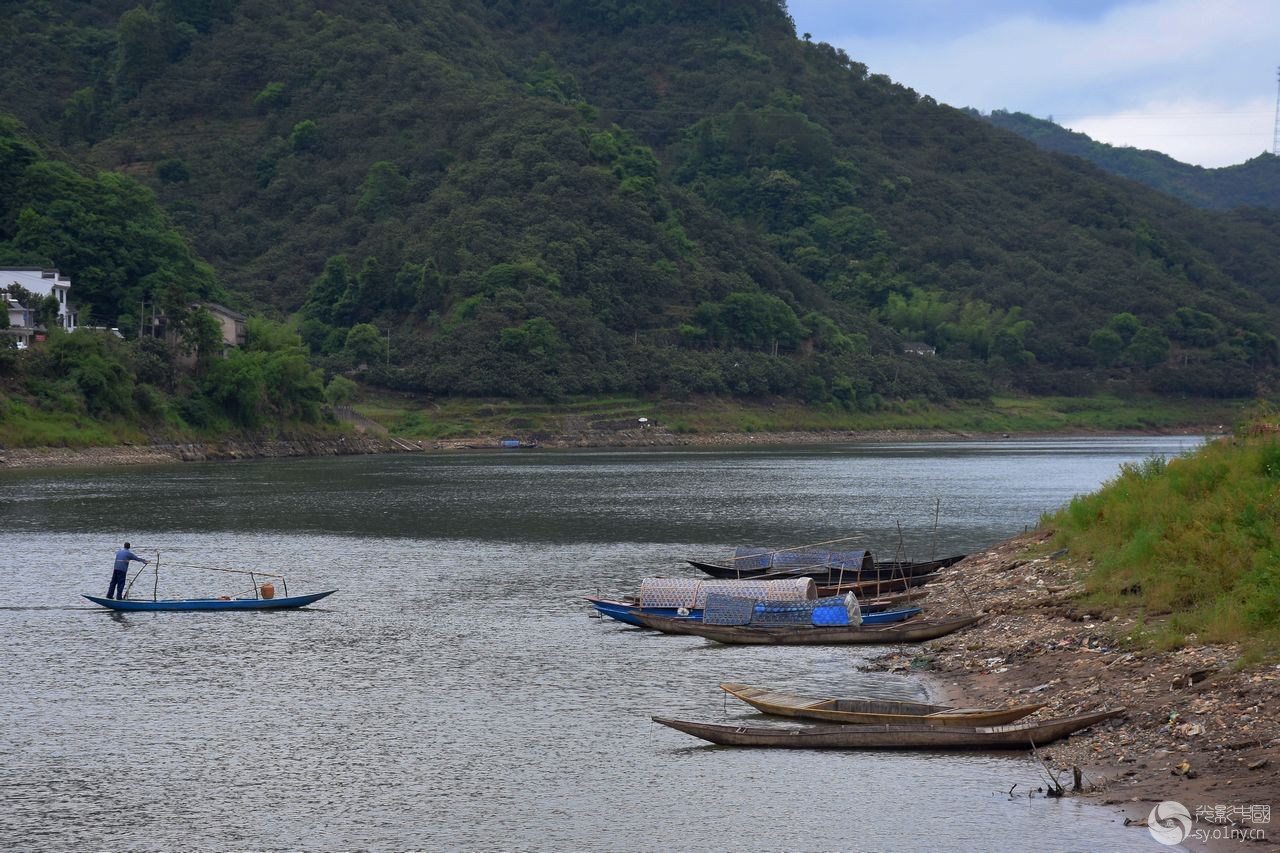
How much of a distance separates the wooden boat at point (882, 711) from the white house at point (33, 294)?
109 m

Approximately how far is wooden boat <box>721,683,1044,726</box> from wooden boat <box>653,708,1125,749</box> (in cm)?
17

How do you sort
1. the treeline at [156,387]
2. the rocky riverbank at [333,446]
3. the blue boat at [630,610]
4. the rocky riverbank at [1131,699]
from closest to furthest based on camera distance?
the rocky riverbank at [1131,699], the blue boat at [630,610], the rocky riverbank at [333,446], the treeline at [156,387]

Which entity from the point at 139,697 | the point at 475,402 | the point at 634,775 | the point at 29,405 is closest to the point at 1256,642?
the point at 634,775

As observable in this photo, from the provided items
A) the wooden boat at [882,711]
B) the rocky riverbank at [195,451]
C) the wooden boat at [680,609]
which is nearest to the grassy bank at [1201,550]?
the wooden boat at [882,711]

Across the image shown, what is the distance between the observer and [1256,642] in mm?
26125

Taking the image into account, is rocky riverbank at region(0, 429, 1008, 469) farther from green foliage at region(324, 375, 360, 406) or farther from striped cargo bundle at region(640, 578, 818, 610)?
striped cargo bundle at region(640, 578, 818, 610)

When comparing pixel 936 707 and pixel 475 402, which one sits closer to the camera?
pixel 936 707

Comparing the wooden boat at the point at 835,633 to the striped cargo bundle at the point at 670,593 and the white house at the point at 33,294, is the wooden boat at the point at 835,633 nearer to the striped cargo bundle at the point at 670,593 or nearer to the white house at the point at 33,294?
the striped cargo bundle at the point at 670,593

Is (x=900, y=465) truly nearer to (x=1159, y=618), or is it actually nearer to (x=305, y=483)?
(x=305, y=483)

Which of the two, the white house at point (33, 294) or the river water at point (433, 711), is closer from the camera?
the river water at point (433, 711)

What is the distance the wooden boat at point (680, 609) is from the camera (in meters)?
39.9

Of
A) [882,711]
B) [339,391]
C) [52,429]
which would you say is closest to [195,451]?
[52,429]

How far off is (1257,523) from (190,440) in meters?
116

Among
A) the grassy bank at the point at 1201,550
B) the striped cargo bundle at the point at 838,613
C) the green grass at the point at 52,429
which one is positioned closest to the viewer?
the grassy bank at the point at 1201,550
